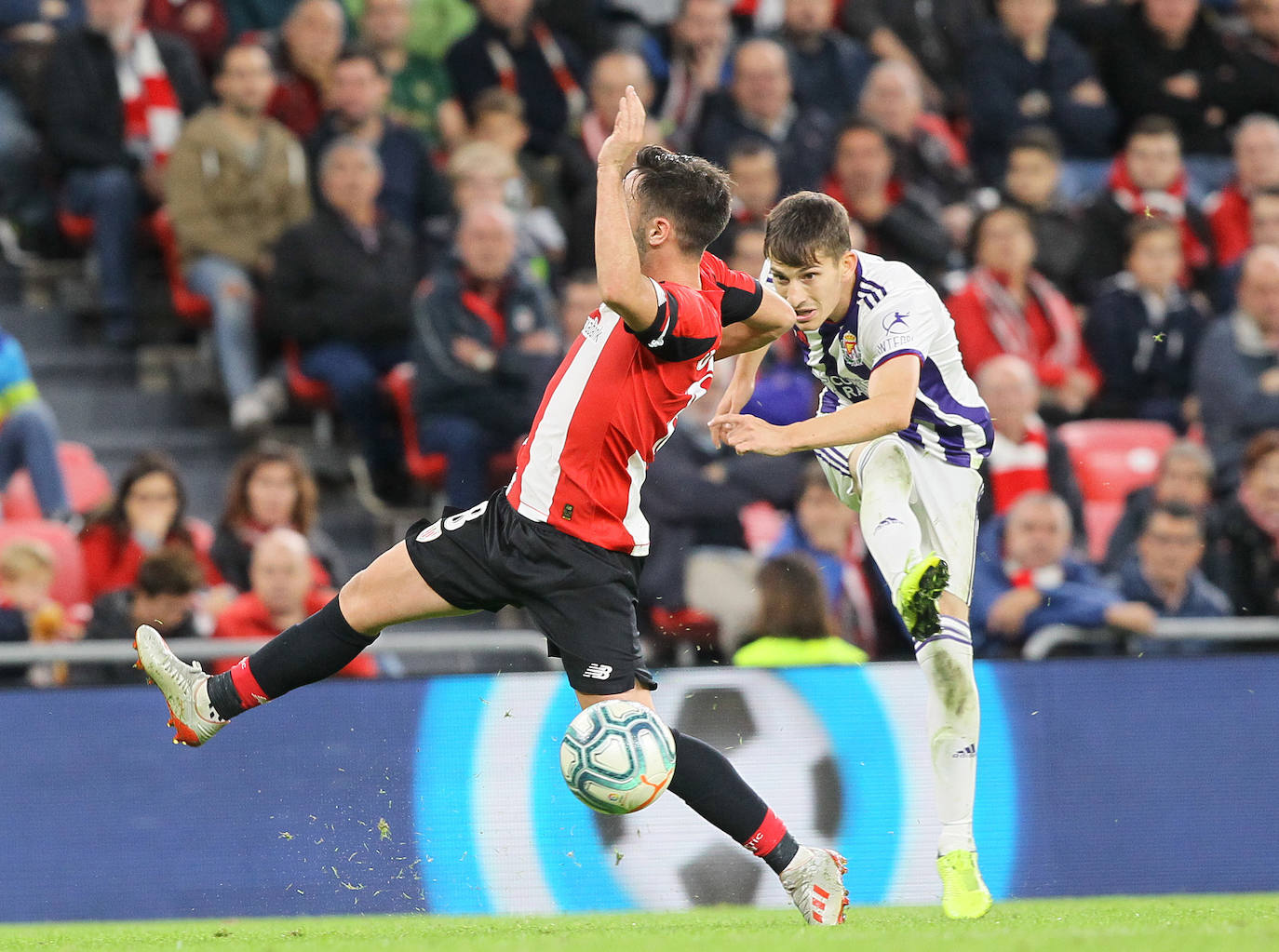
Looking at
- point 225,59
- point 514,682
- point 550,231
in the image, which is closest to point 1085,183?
point 550,231

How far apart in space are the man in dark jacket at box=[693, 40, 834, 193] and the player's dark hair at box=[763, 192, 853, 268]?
538 cm

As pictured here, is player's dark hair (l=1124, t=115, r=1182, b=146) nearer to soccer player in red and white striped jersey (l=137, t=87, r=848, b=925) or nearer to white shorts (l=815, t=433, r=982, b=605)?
white shorts (l=815, t=433, r=982, b=605)

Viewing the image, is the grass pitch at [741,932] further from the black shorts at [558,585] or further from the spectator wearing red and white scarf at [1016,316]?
the spectator wearing red and white scarf at [1016,316]

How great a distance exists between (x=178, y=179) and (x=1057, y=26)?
Result: 644 cm

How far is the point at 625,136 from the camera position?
17.8 ft

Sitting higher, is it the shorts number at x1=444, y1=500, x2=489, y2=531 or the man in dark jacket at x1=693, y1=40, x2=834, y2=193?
the shorts number at x1=444, y1=500, x2=489, y2=531

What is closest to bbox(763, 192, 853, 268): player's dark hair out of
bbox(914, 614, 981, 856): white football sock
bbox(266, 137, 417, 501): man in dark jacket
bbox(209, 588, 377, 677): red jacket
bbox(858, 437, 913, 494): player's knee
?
bbox(858, 437, 913, 494): player's knee

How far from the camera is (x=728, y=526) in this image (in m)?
9.56

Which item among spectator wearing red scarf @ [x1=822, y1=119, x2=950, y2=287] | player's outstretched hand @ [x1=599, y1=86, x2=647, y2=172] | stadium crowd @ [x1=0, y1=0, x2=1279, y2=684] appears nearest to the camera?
player's outstretched hand @ [x1=599, y1=86, x2=647, y2=172]

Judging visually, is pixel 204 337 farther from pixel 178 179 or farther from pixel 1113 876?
pixel 1113 876

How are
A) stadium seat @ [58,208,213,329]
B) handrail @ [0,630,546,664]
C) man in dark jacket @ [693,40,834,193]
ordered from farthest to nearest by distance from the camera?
man in dark jacket @ [693,40,834,193] < stadium seat @ [58,208,213,329] < handrail @ [0,630,546,664]

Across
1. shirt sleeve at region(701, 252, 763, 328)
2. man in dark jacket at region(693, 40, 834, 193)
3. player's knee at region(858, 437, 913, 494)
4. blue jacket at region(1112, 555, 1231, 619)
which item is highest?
shirt sleeve at region(701, 252, 763, 328)

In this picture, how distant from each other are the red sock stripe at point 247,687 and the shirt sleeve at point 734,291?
192 cm

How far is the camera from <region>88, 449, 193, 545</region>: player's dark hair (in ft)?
30.0
